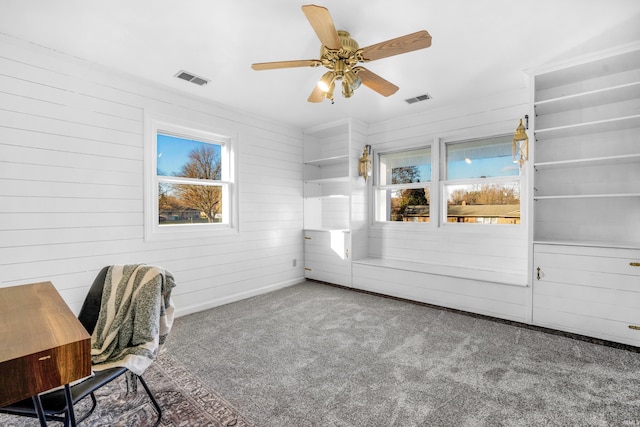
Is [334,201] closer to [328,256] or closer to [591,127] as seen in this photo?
[328,256]

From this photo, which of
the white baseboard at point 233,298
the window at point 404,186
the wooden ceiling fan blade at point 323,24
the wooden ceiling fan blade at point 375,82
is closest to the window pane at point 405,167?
the window at point 404,186

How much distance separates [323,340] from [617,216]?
9.87 feet

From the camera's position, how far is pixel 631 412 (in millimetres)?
1764

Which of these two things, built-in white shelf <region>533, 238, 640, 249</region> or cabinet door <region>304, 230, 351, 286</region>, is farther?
cabinet door <region>304, 230, 351, 286</region>

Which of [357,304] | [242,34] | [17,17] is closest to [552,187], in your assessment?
[357,304]

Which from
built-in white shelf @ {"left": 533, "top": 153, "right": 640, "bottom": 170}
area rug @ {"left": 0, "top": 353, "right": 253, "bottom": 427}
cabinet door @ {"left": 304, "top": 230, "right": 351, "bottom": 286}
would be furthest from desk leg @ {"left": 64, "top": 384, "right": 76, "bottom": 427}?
built-in white shelf @ {"left": 533, "top": 153, "right": 640, "bottom": 170}

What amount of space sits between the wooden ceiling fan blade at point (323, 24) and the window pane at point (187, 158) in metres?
2.30

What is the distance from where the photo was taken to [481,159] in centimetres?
388

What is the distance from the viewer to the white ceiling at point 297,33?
206 cm

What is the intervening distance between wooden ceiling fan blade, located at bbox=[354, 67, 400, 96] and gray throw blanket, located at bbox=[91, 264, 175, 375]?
6.61 ft

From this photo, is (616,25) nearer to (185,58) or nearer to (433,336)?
(433,336)

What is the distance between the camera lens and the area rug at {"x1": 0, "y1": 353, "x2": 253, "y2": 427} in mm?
1724

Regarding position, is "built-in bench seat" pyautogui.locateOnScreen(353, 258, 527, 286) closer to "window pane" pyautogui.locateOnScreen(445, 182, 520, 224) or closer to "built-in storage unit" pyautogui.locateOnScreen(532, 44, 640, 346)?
"built-in storage unit" pyautogui.locateOnScreen(532, 44, 640, 346)

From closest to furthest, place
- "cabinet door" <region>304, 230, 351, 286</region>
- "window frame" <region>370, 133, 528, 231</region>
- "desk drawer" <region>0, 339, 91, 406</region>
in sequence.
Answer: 1. "desk drawer" <region>0, 339, 91, 406</region>
2. "window frame" <region>370, 133, 528, 231</region>
3. "cabinet door" <region>304, 230, 351, 286</region>
